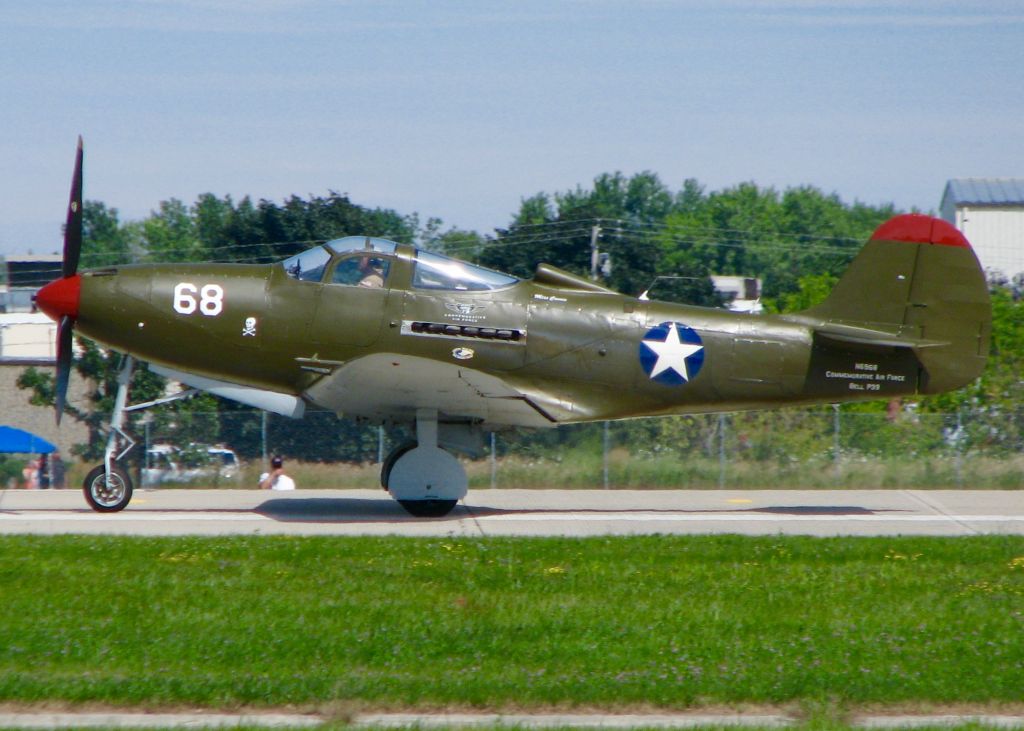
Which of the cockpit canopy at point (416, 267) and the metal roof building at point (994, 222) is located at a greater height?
the metal roof building at point (994, 222)

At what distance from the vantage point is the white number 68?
13164 mm

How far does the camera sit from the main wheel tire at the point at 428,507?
13391mm

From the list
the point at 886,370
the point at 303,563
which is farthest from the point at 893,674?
the point at 886,370

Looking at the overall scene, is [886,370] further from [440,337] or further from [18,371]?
[18,371]

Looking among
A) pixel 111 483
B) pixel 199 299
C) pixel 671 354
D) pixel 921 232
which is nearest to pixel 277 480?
pixel 111 483

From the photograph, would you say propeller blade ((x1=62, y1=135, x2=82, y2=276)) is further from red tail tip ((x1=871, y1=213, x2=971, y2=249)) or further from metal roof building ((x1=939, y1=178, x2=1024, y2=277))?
metal roof building ((x1=939, y1=178, x2=1024, y2=277))

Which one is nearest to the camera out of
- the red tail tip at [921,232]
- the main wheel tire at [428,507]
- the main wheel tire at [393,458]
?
the main wheel tire at [428,507]

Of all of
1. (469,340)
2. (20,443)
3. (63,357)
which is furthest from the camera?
(20,443)

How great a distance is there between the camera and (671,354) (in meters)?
13.7

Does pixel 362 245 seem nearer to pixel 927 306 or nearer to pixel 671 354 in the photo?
pixel 671 354

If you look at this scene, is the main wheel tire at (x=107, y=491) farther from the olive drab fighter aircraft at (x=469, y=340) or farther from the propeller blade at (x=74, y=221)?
the propeller blade at (x=74, y=221)

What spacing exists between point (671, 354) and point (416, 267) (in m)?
2.98

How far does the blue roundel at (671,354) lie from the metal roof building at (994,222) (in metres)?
64.7

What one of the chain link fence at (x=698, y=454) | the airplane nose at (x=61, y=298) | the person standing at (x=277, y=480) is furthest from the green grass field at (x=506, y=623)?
the chain link fence at (x=698, y=454)
